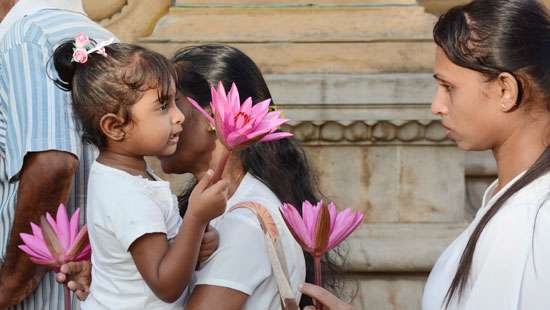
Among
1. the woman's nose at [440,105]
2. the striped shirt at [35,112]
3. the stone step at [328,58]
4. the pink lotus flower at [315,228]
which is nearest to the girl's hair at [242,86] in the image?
the pink lotus flower at [315,228]

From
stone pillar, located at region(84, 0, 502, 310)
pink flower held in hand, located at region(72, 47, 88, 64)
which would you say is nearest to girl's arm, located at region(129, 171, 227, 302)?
pink flower held in hand, located at region(72, 47, 88, 64)

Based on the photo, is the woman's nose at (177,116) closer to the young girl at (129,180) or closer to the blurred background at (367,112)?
the young girl at (129,180)

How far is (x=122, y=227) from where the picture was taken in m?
2.88

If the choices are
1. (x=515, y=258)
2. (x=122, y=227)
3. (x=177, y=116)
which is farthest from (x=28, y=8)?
(x=515, y=258)

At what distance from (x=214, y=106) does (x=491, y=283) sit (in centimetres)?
75

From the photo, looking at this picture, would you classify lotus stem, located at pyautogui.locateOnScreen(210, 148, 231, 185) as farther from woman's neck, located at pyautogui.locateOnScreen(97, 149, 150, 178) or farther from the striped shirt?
the striped shirt

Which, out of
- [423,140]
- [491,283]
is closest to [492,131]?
[491,283]

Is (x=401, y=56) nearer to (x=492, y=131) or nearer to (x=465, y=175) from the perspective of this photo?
(x=465, y=175)

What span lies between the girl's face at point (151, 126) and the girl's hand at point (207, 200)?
0.31 m

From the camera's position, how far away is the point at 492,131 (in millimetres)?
2678

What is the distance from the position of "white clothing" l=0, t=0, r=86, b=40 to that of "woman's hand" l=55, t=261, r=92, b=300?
102 centimetres

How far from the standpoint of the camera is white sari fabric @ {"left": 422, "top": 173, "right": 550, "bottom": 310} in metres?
2.46

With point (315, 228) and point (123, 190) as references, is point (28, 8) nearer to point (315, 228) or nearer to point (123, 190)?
point (123, 190)

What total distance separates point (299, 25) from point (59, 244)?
2.38 meters
